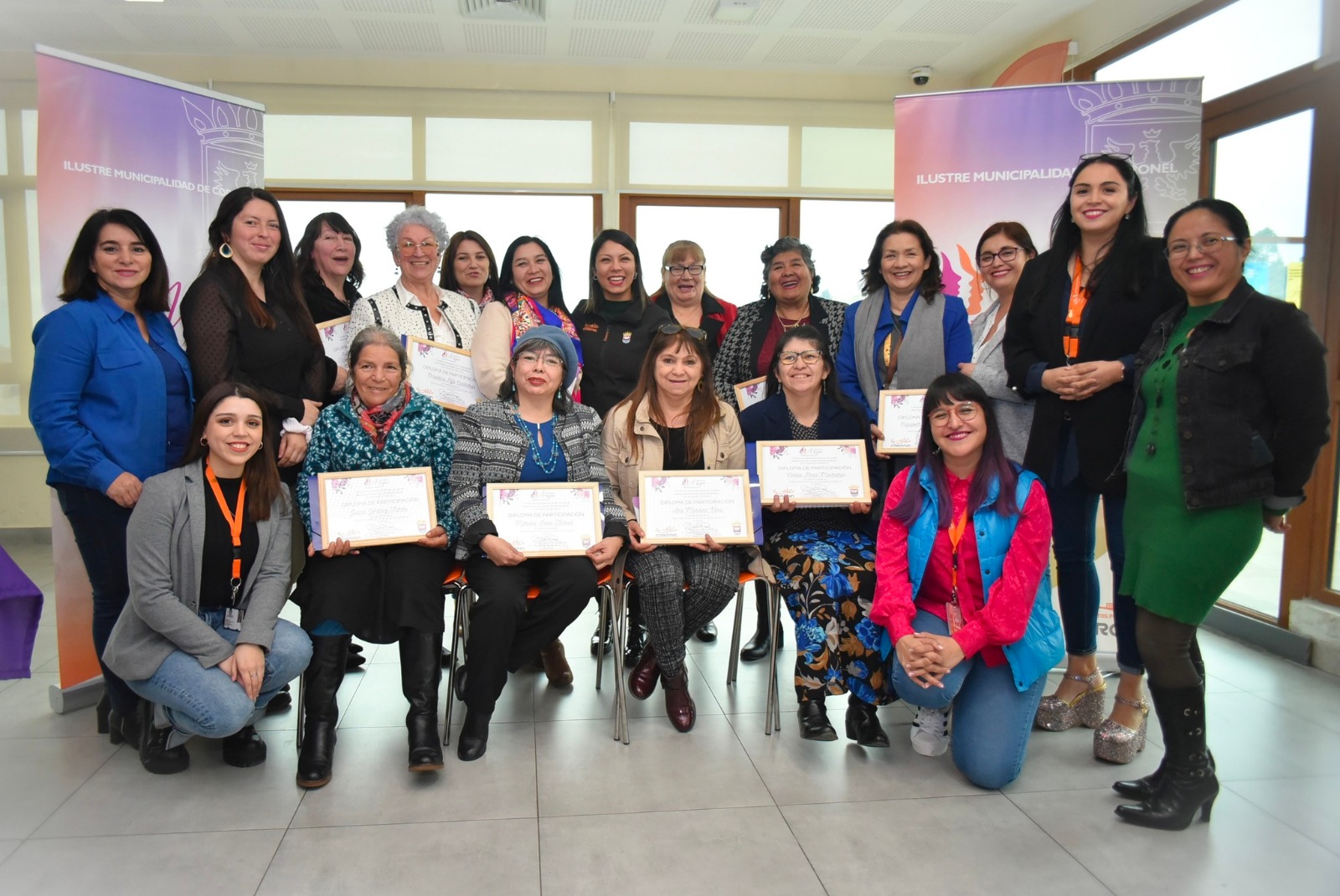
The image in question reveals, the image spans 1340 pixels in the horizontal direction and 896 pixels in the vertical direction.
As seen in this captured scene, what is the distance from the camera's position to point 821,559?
306 cm

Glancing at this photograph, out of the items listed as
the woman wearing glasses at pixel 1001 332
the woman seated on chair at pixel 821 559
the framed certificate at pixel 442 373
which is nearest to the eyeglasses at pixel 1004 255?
the woman wearing glasses at pixel 1001 332

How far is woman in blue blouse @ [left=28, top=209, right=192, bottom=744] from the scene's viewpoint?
2.74 m

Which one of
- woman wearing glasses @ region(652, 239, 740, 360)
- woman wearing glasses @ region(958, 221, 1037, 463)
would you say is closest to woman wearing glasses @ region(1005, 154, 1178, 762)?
woman wearing glasses @ region(958, 221, 1037, 463)

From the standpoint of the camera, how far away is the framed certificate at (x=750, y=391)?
378 centimetres

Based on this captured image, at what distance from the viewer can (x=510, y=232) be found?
298 inches

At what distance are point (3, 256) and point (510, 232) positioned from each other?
3.87m

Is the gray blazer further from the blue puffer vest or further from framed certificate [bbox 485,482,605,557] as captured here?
the blue puffer vest

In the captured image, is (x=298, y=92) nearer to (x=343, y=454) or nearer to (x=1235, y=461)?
(x=343, y=454)

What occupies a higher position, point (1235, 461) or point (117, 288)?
point (117, 288)

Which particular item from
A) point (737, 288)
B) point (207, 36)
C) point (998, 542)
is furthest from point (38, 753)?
point (737, 288)

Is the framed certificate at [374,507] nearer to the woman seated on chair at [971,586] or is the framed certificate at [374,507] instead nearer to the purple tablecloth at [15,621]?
→ the purple tablecloth at [15,621]

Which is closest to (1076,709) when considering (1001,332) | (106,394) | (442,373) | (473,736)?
(1001,332)

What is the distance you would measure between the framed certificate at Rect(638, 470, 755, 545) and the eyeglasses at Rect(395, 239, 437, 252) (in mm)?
1424

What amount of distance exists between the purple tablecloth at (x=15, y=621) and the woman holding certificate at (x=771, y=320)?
2.58m
